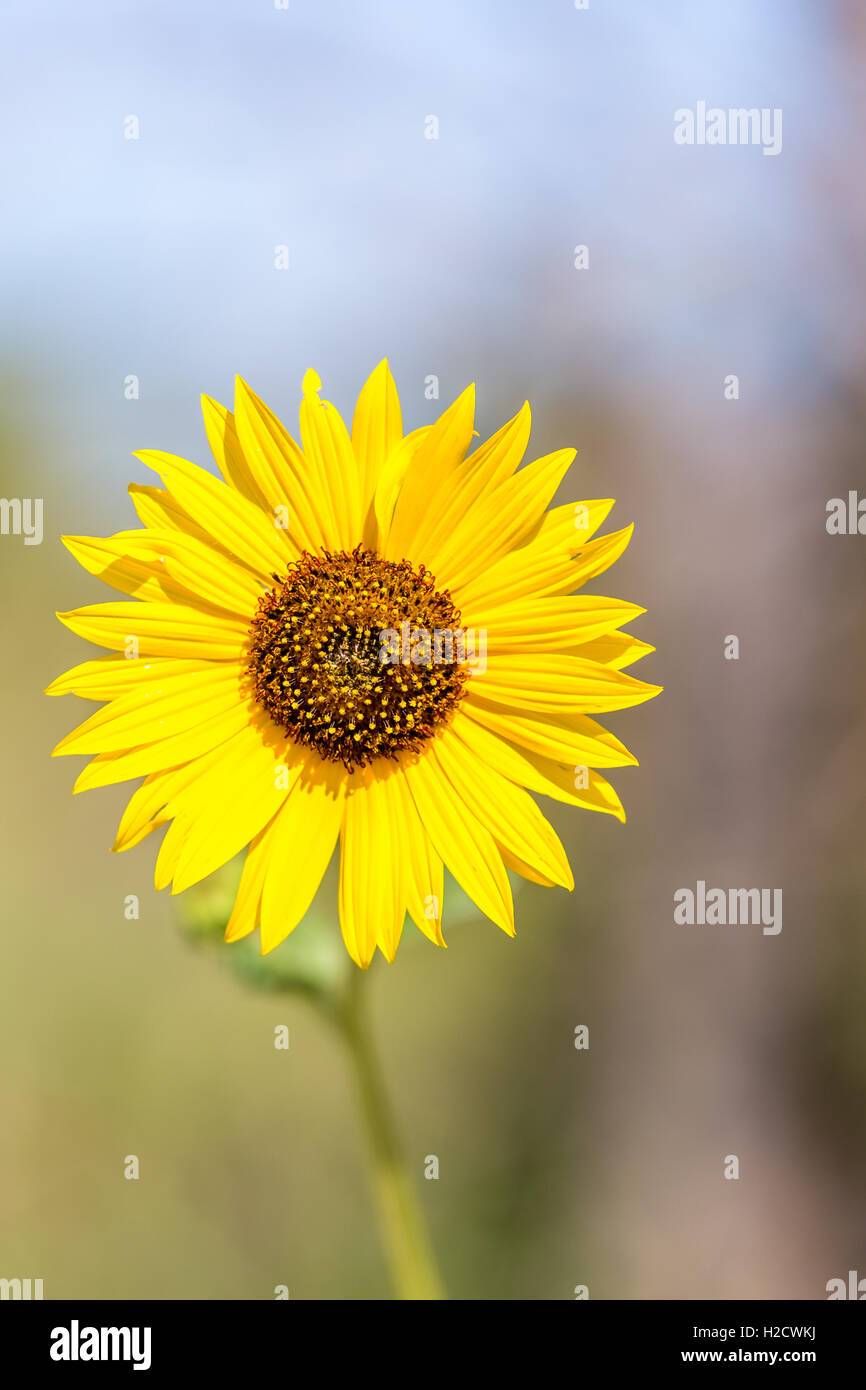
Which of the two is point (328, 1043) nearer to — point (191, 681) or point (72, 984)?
point (72, 984)

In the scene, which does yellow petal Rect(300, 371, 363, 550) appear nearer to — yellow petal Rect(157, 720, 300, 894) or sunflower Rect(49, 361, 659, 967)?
sunflower Rect(49, 361, 659, 967)

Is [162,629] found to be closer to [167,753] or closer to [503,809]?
[167,753]

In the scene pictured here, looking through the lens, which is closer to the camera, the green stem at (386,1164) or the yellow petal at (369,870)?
the yellow petal at (369,870)

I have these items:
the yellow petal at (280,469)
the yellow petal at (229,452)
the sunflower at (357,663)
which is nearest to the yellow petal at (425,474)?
the sunflower at (357,663)

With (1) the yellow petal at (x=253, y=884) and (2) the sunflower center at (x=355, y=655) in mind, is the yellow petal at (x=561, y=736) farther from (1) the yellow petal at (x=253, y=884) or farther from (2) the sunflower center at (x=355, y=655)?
(1) the yellow petal at (x=253, y=884)

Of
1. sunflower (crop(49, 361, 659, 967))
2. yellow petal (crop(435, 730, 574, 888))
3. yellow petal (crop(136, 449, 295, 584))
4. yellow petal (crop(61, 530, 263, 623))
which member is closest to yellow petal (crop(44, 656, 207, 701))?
sunflower (crop(49, 361, 659, 967))

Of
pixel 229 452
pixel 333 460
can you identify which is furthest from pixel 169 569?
pixel 333 460

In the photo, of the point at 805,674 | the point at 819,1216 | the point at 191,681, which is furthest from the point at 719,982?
the point at 191,681
